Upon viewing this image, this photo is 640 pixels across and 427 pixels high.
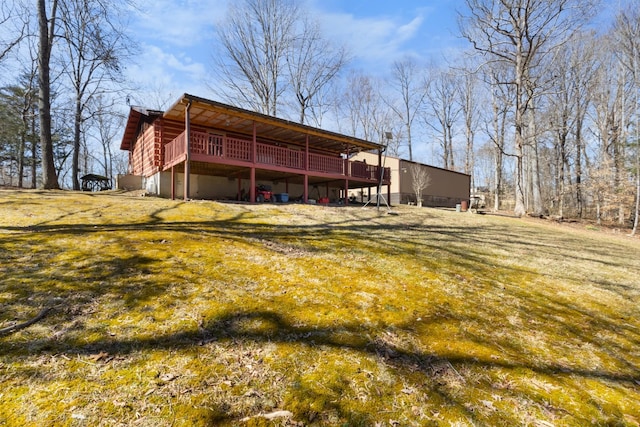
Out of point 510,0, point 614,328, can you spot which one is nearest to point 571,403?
point 614,328

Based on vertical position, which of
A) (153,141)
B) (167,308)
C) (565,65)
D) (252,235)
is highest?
(565,65)

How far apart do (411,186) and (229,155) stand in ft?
53.8

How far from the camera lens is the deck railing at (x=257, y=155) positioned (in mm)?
11414

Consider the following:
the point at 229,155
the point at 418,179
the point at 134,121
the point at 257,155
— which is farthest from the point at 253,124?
the point at 418,179

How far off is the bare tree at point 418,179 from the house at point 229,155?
5.21 metres

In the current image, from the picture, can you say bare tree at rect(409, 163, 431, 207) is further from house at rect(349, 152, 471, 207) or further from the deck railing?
the deck railing

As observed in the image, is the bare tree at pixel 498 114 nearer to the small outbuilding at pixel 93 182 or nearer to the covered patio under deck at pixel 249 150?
the covered patio under deck at pixel 249 150

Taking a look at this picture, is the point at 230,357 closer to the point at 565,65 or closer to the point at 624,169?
the point at 624,169

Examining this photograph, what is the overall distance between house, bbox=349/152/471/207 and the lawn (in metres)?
15.6

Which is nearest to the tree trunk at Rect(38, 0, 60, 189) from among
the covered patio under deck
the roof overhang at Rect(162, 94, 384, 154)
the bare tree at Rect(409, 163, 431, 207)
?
the covered patio under deck

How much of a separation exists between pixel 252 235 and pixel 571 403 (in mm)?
5350

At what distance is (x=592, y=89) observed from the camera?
24.5 metres

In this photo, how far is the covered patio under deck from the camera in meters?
11.3

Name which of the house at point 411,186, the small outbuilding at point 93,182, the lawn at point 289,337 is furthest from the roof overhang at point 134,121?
the house at point 411,186
